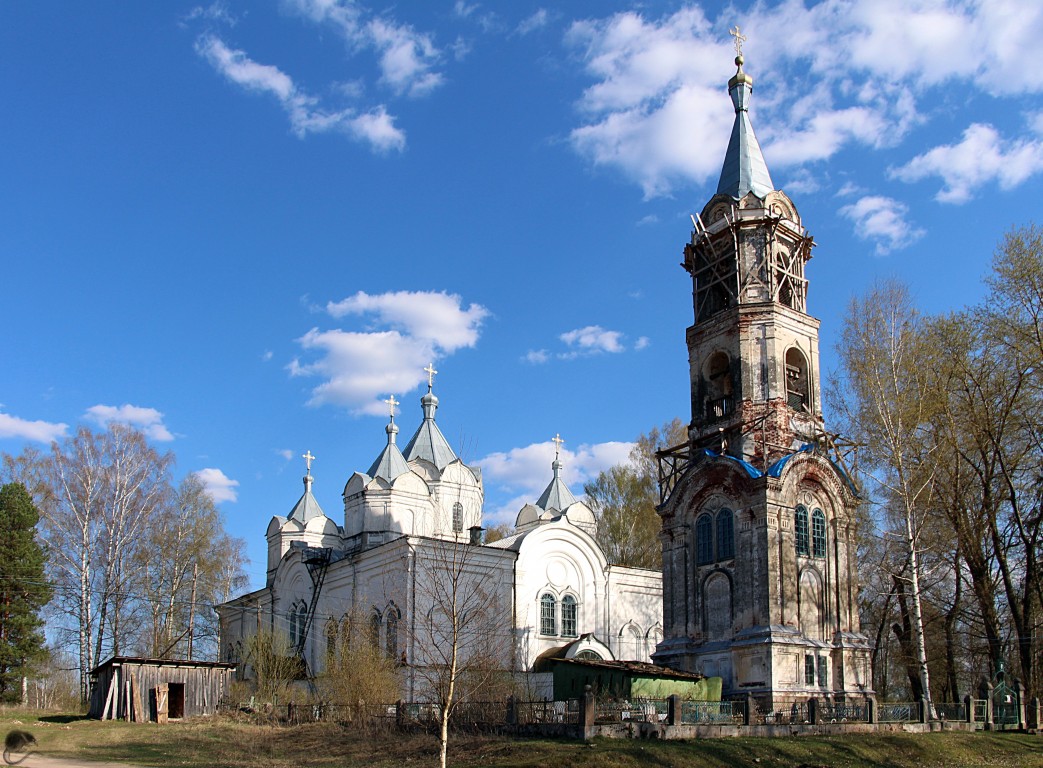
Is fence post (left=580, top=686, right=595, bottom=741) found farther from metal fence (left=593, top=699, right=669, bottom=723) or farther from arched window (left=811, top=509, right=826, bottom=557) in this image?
arched window (left=811, top=509, right=826, bottom=557)

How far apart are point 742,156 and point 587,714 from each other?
19450 mm

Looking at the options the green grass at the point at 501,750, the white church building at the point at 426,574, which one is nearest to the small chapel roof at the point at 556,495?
the white church building at the point at 426,574

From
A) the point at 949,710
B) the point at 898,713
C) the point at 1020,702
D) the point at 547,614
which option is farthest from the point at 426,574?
the point at 1020,702

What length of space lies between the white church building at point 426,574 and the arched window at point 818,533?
31.6 ft

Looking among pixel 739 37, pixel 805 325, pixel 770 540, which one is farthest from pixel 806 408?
pixel 739 37

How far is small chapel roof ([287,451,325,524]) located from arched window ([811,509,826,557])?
25.9m

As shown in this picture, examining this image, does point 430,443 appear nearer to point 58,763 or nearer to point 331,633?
point 331,633

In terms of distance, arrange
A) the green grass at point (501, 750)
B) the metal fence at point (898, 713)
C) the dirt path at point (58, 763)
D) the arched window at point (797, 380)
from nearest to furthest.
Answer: the green grass at point (501, 750) < the dirt path at point (58, 763) < the metal fence at point (898, 713) < the arched window at point (797, 380)

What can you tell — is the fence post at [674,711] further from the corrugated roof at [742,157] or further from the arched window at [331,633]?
the arched window at [331,633]

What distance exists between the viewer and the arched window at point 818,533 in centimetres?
2764

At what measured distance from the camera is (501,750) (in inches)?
787

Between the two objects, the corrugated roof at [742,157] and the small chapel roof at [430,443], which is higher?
the corrugated roof at [742,157]

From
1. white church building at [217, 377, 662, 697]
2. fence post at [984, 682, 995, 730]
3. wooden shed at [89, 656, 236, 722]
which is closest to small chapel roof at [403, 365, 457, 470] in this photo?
white church building at [217, 377, 662, 697]

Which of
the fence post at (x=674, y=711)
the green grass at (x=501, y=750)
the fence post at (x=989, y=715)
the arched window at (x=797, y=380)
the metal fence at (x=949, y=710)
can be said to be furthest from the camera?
the arched window at (x=797, y=380)
